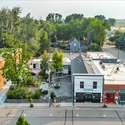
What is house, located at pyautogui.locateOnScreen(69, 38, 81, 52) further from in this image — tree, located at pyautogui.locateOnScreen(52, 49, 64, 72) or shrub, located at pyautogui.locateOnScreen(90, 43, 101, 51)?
tree, located at pyautogui.locateOnScreen(52, 49, 64, 72)

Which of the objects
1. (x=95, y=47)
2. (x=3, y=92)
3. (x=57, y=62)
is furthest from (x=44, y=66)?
(x=95, y=47)

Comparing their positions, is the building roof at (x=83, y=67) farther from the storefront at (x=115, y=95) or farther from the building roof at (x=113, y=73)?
the storefront at (x=115, y=95)

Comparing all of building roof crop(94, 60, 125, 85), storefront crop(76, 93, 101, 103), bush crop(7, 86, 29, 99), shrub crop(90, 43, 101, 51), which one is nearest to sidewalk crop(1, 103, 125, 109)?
storefront crop(76, 93, 101, 103)

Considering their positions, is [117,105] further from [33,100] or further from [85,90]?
[33,100]

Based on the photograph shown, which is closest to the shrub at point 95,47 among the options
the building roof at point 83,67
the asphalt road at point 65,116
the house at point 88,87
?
the building roof at point 83,67

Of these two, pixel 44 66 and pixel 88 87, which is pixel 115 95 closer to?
pixel 88 87

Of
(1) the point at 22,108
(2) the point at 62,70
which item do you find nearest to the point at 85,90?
(1) the point at 22,108
